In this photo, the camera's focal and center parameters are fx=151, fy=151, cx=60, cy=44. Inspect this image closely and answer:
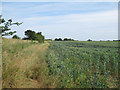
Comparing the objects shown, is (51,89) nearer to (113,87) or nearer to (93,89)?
(93,89)

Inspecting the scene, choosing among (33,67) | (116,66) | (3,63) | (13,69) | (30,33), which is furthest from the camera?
(30,33)

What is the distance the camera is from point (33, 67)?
6.19m

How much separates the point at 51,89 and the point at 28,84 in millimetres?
949

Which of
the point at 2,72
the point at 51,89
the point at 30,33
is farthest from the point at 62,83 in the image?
the point at 30,33

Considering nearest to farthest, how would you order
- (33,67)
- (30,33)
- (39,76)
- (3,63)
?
(3,63), (39,76), (33,67), (30,33)

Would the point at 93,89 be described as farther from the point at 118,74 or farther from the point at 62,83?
the point at 118,74

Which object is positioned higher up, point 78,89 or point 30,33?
point 30,33

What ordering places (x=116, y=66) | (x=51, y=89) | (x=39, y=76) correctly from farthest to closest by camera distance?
(x=116, y=66)
(x=39, y=76)
(x=51, y=89)

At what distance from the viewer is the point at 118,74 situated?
640 centimetres

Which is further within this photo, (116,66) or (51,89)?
(116,66)

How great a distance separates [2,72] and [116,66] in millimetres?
4994

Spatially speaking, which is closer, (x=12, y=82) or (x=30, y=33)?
(x=12, y=82)

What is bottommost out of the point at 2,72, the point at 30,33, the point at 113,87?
the point at 113,87

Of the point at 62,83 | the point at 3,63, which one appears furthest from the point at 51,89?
the point at 3,63
